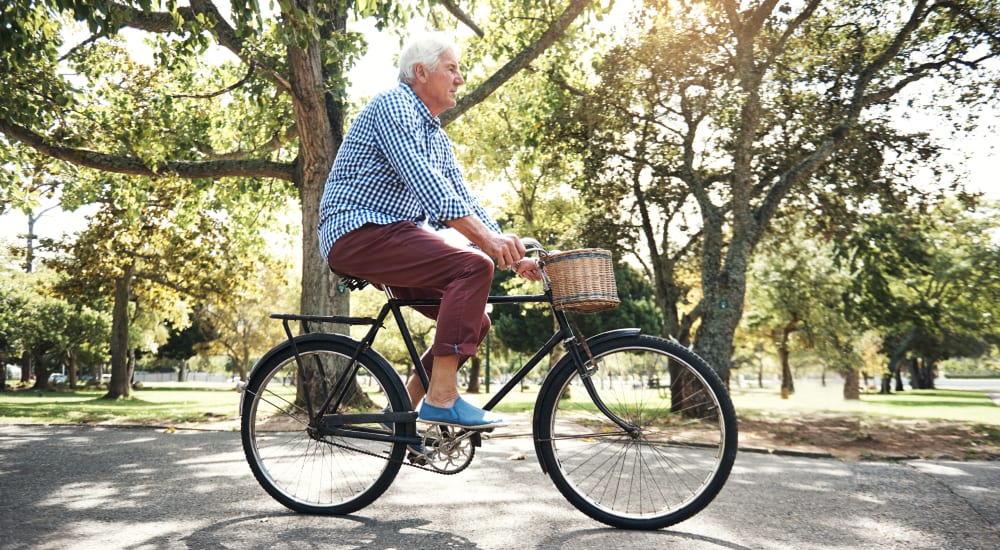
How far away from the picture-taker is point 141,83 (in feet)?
50.9

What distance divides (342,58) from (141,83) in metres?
7.80

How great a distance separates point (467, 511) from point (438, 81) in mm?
2190

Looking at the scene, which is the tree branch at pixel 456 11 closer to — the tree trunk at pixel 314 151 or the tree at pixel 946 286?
the tree trunk at pixel 314 151

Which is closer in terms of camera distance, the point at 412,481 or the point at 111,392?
the point at 412,481

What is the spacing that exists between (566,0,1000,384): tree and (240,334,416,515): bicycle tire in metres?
8.54

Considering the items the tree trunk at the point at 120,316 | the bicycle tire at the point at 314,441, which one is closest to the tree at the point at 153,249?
the tree trunk at the point at 120,316

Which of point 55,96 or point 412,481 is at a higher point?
point 55,96

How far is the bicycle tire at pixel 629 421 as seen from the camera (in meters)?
3.27

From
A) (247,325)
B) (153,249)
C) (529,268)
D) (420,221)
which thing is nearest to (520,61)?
(420,221)

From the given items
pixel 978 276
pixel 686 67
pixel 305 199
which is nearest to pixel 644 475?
pixel 305 199

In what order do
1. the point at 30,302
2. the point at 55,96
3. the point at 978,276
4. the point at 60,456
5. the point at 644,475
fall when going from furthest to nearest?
1. the point at 30,302
2. the point at 978,276
3. the point at 55,96
4. the point at 60,456
5. the point at 644,475

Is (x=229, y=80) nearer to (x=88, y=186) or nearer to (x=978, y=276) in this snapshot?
(x=88, y=186)

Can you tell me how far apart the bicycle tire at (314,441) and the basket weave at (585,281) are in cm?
97

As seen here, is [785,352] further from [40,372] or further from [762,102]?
[40,372]
